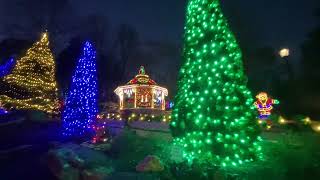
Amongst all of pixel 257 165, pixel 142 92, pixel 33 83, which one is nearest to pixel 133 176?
pixel 257 165

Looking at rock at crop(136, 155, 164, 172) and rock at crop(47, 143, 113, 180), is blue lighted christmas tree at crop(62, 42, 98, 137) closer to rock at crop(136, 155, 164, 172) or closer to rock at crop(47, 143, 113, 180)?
rock at crop(47, 143, 113, 180)

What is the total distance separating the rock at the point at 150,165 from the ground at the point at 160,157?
0.24 metres

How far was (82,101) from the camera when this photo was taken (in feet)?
56.9

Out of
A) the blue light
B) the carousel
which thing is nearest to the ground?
the blue light

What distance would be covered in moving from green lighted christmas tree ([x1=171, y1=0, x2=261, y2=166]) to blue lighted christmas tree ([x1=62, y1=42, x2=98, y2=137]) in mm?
6635

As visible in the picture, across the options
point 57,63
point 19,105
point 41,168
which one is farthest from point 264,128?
point 57,63

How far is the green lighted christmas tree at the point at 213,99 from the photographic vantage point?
10.2 m

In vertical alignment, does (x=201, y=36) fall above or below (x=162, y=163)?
above

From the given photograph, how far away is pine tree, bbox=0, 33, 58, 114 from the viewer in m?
27.5

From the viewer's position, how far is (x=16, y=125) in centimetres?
2159

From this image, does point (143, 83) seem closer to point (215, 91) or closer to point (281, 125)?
point (281, 125)

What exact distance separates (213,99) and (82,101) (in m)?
9.02

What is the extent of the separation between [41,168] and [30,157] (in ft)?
7.53

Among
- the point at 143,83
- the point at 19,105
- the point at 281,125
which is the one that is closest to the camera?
the point at 281,125
